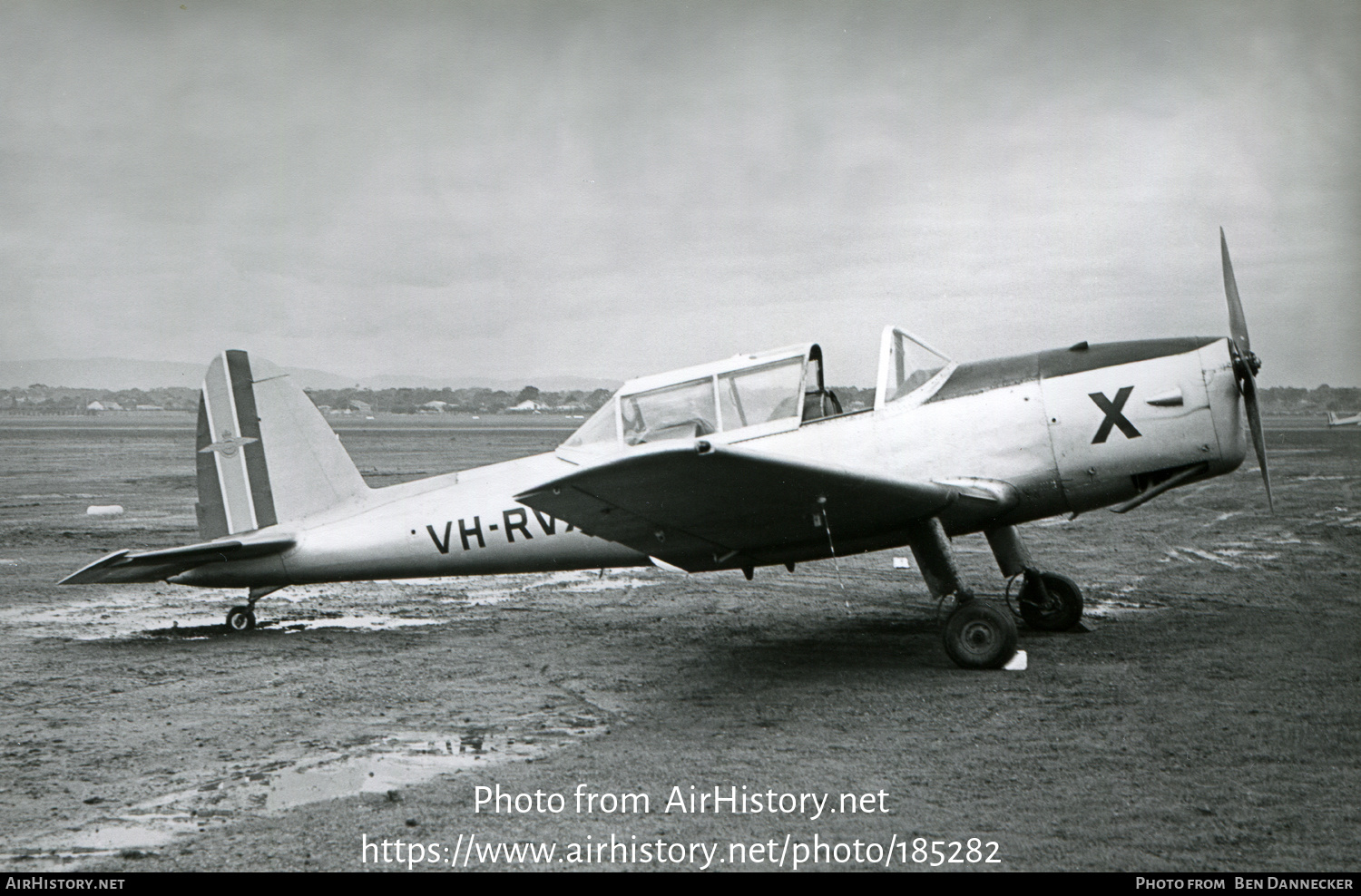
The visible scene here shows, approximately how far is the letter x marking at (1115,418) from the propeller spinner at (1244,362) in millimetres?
722

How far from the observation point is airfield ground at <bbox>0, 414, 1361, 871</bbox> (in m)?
3.56

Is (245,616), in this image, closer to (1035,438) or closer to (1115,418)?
(1035,438)

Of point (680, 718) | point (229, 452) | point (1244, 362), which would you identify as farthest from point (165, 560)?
point (1244, 362)

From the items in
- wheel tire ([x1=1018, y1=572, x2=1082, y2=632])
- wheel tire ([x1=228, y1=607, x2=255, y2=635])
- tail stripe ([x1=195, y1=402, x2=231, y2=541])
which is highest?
tail stripe ([x1=195, y1=402, x2=231, y2=541])

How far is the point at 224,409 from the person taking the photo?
8047mm

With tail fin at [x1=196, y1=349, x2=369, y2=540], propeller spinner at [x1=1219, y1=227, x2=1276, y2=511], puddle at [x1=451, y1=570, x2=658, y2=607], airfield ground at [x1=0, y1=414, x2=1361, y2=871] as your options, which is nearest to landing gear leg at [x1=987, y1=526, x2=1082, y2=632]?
airfield ground at [x1=0, y1=414, x2=1361, y2=871]

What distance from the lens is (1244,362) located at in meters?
6.21

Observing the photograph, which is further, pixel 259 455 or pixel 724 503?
pixel 259 455

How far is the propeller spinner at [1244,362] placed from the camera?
6.20m

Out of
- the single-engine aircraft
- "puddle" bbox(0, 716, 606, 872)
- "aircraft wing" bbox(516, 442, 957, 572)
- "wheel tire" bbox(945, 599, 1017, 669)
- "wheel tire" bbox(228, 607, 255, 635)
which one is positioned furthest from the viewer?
"wheel tire" bbox(228, 607, 255, 635)

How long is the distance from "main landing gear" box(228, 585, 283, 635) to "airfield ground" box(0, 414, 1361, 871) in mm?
177

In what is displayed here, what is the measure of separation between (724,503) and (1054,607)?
322 centimetres

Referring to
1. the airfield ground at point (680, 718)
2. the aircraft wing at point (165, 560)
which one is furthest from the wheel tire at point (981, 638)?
the aircraft wing at point (165, 560)

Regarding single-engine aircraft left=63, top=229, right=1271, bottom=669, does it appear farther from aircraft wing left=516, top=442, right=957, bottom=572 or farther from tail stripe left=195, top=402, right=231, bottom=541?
tail stripe left=195, top=402, right=231, bottom=541
